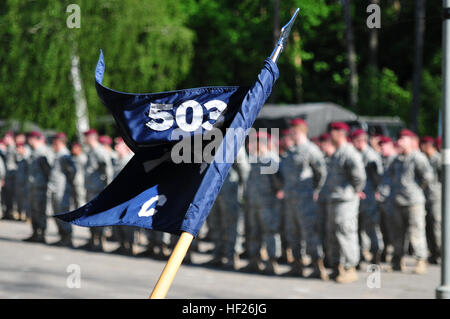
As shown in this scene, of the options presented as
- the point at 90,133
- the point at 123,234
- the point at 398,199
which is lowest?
the point at 123,234

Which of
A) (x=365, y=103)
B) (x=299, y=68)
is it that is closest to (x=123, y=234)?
(x=365, y=103)

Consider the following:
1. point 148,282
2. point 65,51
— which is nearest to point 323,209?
point 148,282

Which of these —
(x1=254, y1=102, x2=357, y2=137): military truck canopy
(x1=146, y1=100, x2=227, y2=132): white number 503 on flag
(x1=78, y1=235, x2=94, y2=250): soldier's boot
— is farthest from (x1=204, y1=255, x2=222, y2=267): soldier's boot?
(x1=254, y1=102, x2=357, y2=137): military truck canopy

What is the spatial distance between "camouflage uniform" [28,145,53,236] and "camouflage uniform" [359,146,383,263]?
233 inches

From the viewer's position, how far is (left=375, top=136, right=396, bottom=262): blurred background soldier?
39.2 ft

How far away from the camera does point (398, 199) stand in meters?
11.6

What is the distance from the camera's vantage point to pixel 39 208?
14.6m

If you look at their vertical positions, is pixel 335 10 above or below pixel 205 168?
above

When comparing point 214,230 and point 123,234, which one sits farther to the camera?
point 123,234

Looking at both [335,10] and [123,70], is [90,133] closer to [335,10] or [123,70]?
[123,70]

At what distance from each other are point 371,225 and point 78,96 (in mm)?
17948

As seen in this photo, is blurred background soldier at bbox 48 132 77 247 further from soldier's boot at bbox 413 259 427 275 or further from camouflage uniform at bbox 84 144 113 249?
→ soldier's boot at bbox 413 259 427 275
